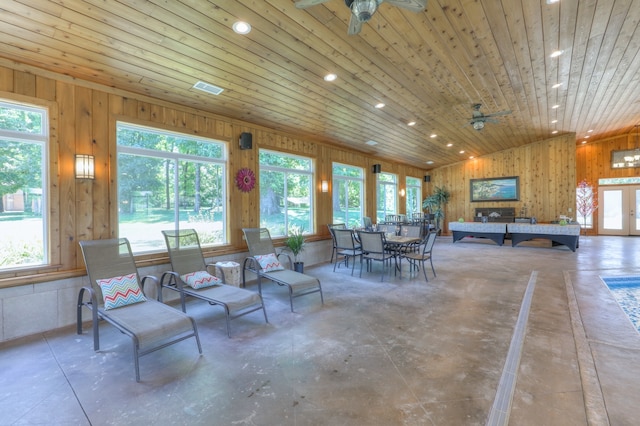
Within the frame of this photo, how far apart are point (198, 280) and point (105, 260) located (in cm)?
104

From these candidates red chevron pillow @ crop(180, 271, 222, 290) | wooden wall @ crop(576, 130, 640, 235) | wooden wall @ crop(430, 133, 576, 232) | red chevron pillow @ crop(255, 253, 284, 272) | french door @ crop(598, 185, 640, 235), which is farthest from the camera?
french door @ crop(598, 185, 640, 235)

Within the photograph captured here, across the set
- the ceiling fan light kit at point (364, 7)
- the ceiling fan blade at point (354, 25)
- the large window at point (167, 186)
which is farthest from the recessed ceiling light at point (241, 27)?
the large window at point (167, 186)

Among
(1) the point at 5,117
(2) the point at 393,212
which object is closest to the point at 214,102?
(1) the point at 5,117

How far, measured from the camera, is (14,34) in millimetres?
2688

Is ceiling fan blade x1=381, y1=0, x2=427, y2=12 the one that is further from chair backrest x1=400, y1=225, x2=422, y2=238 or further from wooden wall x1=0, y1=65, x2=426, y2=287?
chair backrest x1=400, y1=225, x2=422, y2=238

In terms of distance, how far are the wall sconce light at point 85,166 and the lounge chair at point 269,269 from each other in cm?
222

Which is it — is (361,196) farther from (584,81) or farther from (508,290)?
(584,81)

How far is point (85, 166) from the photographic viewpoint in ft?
11.5

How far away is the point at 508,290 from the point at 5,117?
6.97m

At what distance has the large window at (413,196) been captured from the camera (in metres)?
12.0

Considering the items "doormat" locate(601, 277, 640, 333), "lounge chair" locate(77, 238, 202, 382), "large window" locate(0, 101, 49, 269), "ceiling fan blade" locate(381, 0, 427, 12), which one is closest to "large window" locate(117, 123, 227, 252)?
"lounge chair" locate(77, 238, 202, 382)

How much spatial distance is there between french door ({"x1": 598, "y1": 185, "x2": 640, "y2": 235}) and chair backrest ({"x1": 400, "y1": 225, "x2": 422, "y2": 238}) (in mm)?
11212

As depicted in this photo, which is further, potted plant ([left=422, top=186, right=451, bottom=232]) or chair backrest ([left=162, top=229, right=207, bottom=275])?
potted plant ([left=422, top=186, right=451, bottom=232])

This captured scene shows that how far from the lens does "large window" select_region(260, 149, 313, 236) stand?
595cm
